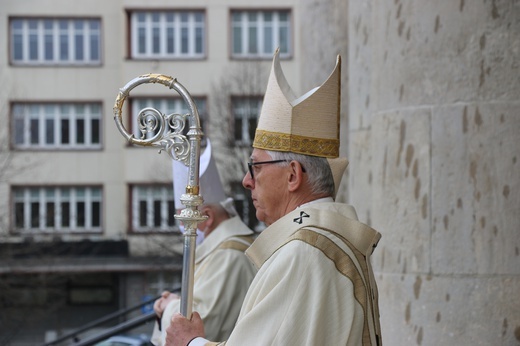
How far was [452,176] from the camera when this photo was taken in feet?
16.4

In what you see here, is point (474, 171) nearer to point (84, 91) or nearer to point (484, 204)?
point (484, 204)

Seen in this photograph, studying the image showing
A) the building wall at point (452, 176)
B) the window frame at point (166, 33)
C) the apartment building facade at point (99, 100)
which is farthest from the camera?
the window frame at point (166, 33)

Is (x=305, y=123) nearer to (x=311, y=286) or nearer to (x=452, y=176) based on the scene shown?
(x=311, y=286)

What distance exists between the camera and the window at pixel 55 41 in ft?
140

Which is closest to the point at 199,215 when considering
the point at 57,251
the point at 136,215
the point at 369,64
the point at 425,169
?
the point at 425,169

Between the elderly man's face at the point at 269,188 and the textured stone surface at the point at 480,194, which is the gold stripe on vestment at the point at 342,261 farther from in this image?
the textured stone surface at the point at 480,194

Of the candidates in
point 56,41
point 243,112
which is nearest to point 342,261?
point 243,112

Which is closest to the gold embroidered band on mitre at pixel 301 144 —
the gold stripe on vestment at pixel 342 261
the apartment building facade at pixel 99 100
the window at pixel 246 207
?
the gold stripe on vestment at pixel 342 261

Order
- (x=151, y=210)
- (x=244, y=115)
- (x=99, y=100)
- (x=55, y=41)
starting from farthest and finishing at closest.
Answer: (x=55, y=41) → (x=99, y=100) → (x=151, y=210) → (x=244, y=115)

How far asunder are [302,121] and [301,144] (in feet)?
0.28

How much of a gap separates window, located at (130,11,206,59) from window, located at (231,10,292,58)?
1.24 meters

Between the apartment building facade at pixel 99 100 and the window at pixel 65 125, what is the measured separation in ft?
0.12

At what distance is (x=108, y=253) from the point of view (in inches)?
1644

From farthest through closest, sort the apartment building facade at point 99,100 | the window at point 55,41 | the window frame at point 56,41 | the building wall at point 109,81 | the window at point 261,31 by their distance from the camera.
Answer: the window at point 55,41 < the window frame at point 56,41 < the window at point 261,31 < the building wall at point 109,81 < the apartment building facade at point 99,100
